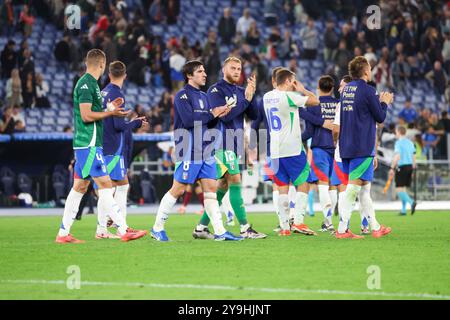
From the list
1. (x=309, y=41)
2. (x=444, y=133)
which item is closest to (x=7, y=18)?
(x=309, y=41)

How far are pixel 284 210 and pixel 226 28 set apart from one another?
21138 mm

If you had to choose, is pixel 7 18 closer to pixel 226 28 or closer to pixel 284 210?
pixel 226 28

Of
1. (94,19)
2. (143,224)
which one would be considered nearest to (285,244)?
(143,224)

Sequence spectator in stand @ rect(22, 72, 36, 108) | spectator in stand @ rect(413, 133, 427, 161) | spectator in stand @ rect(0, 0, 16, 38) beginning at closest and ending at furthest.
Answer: spectator in stand @ rect(413, 133, 427, 161) → spectator in stand @ rect(22, 72, 36, 108) → spectator in stand @ rect(0, 0, 16, 38)

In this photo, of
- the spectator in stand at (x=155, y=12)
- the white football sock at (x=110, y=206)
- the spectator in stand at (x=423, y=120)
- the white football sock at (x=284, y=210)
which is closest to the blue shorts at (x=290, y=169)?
the white football sock at (x=284, y=210)

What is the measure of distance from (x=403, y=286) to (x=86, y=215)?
14.6 metres

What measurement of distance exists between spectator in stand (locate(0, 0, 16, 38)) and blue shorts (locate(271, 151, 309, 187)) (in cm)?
2026

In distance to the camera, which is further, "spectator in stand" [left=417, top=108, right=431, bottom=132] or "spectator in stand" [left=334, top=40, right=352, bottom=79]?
"spectator in stand" [left=334, top=40, right=352, bottom=79]

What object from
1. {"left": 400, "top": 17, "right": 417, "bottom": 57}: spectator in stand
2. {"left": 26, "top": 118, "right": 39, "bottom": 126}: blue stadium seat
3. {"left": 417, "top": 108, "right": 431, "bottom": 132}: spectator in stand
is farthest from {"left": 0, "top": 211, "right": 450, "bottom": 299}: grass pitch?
{"left": 400, "top": 17, "right": 417, "bottom": 57}: spectator in stand

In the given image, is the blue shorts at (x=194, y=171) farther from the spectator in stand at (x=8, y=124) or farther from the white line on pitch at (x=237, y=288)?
the spectator in stand at (x=8, y=124)

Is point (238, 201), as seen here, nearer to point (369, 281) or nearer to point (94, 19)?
point (369, 281)

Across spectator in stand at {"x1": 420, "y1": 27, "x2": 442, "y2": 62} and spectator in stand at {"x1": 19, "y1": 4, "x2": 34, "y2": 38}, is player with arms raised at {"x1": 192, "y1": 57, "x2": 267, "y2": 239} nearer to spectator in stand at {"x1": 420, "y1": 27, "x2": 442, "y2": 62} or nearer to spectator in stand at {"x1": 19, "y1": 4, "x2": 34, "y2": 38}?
spectator in stand at {"x1": 19, "y1": 4, "x2": 34, "y2": 38}

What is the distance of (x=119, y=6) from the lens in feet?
114

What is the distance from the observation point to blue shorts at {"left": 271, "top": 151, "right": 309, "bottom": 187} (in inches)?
596
